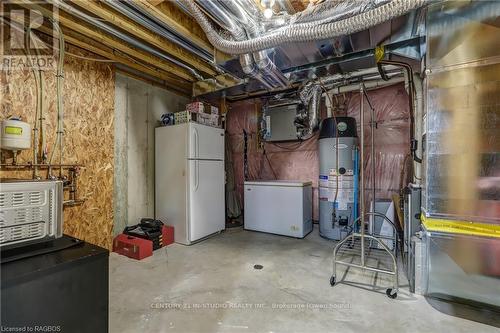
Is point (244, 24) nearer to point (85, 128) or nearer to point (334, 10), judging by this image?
point (334, 10)

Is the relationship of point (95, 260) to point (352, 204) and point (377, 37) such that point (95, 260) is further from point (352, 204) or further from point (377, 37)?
point (352, 204)

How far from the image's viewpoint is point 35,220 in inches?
56.1

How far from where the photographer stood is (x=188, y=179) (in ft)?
11.8

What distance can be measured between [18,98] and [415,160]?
13.8ft

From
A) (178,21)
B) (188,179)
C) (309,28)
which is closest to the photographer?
(309,28)

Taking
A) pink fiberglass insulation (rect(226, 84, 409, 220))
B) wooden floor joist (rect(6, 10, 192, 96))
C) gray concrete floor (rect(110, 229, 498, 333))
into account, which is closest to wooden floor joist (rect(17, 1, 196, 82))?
wooden floor joist (rect(6, 10, 192, 96))

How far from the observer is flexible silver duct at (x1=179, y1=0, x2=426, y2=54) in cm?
187

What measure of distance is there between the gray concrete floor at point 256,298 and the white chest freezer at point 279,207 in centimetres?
79

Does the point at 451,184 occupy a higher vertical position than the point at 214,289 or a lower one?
higher

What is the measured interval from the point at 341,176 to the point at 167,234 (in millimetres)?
2810

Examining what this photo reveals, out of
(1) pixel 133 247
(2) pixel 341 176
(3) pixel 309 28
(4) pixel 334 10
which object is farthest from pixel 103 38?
(2) pixel 341 176

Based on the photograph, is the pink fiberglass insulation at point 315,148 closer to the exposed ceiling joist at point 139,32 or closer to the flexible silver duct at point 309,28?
the exposed ceiling joist at point 139,32

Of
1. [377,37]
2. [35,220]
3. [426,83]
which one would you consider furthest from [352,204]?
[35,220]

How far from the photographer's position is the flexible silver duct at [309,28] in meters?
1.87
